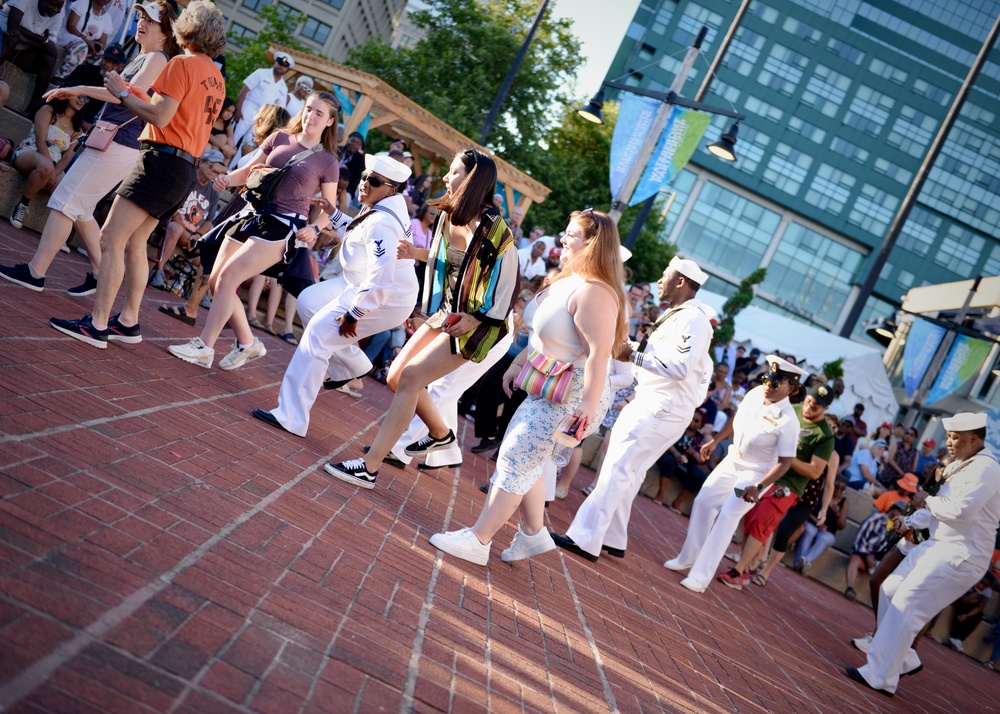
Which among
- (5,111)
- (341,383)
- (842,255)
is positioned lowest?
(341,383)

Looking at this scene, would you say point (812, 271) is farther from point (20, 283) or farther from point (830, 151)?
point (20, 283)

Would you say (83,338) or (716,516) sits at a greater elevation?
(716,516)

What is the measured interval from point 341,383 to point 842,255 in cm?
6758

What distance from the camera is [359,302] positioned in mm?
5875

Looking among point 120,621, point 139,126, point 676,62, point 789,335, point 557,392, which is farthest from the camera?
point 676,62

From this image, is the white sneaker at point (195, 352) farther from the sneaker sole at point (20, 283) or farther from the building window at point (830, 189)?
the building window at point (830, 189)

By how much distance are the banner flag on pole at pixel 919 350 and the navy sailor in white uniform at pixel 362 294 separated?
19523mm

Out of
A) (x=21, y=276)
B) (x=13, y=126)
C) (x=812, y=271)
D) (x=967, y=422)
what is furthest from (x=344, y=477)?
(x=812, y=271)

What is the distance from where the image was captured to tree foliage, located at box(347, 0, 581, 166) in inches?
1467

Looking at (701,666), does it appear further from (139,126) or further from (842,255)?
(842,255)

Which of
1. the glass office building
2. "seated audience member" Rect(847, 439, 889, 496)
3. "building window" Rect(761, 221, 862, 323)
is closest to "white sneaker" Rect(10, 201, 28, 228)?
"seated audience member" Rect(847, 439, 889, 496)

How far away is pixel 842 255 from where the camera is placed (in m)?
67.8

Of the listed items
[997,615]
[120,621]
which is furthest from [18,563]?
[997,615]

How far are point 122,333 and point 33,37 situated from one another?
5942 mm
